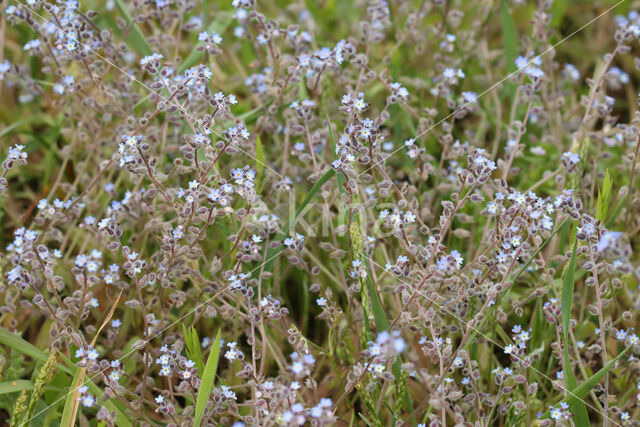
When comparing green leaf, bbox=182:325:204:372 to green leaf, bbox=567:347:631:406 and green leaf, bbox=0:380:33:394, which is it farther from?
green leaf, bbox=567:347:631:406

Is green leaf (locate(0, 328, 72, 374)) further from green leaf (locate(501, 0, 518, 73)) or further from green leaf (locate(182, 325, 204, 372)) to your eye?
green leaf (locate(501, 0, 518, 73))

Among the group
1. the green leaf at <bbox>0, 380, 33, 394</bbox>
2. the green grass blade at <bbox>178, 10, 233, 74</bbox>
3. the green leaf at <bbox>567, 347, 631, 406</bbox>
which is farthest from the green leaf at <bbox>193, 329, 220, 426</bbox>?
the green grass blade at <bbox>178, 10, 233, 74</bbox>

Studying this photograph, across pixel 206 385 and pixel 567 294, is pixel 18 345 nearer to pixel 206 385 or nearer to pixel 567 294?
pixel 206 385

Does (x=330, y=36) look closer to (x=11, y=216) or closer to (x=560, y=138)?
(x=560, y=138)

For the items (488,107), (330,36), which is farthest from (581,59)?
(330,36)

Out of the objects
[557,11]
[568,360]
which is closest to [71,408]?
[568,360]

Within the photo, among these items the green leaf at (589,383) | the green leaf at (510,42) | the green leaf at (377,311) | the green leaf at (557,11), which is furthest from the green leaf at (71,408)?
the green leaf at (557,11)

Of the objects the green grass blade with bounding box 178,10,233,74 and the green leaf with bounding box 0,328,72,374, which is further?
the green grass blade with bounding box 178,10,233,74

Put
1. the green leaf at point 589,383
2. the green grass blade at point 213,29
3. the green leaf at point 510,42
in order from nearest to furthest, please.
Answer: the green leaf at point 589,383 < the green grass blade at point 213,29 < the green leaf at point 510,42

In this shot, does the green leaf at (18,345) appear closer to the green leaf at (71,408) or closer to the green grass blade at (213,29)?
the green leaf at (71,408)

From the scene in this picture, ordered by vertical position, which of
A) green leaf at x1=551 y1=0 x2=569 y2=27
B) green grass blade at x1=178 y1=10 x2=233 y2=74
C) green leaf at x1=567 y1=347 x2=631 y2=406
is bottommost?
green leaf at x1=567 y1=347 x2=631 y2=406

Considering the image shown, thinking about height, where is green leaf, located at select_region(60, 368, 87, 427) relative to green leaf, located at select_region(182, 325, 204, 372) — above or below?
below

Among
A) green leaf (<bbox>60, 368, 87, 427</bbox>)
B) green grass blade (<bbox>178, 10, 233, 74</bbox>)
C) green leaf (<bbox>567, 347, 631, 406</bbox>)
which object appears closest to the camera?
green leaf (<bbox>567, 347, 631, 406</bbox>)

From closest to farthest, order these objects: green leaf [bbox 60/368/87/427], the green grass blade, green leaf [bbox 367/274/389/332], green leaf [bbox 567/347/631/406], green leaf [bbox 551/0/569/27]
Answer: green leaf [bbox 567/347/631/406] → green leaf [bbox 60/368/87/427] → green leaf [bbox 367/274/389/332] → the green grass blade → green leaf [bbox 551/0/569/27]
